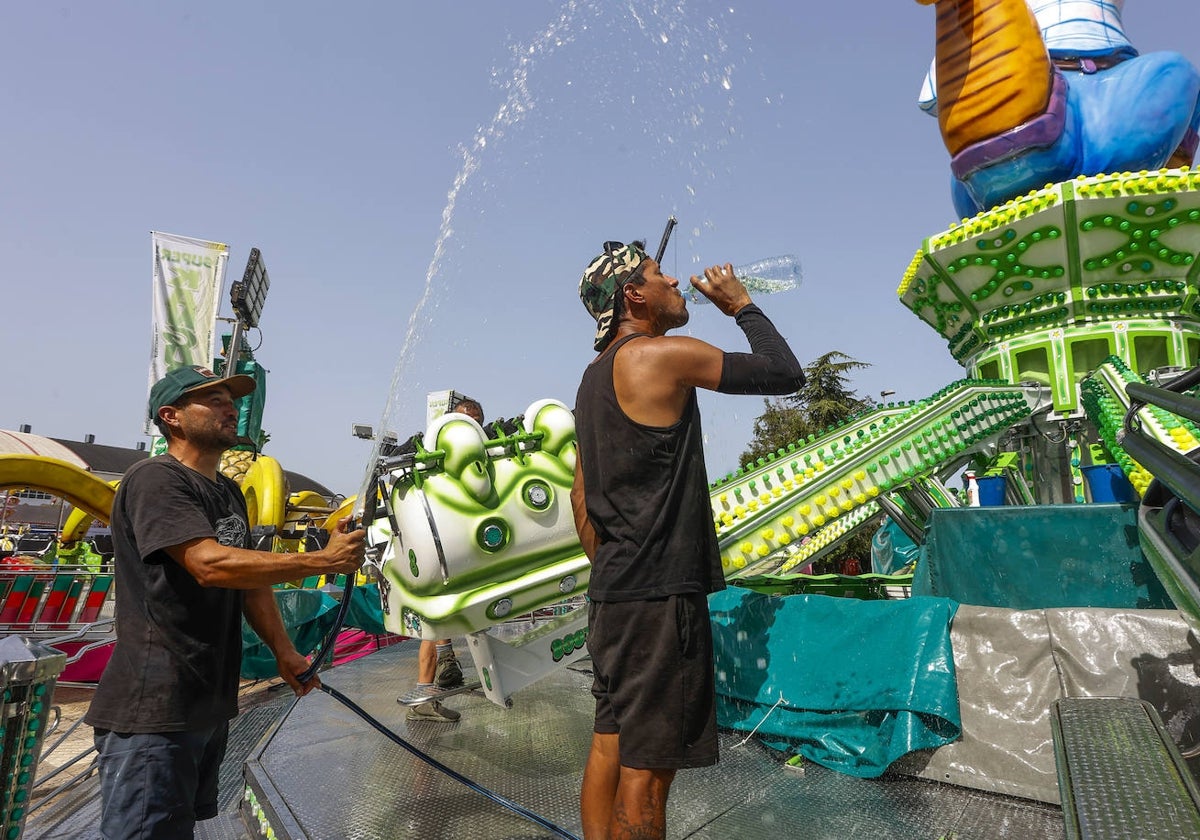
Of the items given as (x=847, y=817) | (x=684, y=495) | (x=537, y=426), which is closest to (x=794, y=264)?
(x=537, y=426)

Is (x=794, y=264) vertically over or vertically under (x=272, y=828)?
over

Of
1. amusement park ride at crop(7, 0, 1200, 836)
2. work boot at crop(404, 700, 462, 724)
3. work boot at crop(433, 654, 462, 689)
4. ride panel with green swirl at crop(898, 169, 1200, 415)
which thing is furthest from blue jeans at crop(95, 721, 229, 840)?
ride panel with green swirl at crop(898, 169, 1200, 415)

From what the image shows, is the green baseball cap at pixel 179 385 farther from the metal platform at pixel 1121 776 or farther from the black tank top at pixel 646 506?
the metal platform at pixel 1121 776

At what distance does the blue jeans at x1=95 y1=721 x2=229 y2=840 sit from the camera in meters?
1.88

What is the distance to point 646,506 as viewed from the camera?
202 centimetres

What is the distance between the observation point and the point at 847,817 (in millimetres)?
2771

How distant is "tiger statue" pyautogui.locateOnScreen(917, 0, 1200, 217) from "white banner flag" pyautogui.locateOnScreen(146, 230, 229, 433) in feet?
42.1

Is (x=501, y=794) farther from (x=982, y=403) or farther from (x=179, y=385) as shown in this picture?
(x=982, y=403)

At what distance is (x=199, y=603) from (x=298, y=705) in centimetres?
340

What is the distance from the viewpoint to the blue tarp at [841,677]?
3150mm

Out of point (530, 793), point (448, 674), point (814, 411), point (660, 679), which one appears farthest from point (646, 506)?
point (814, 411)

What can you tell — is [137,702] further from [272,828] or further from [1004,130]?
[1004,130]

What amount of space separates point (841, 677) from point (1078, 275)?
5.50 m

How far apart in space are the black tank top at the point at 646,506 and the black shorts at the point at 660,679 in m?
0.06
